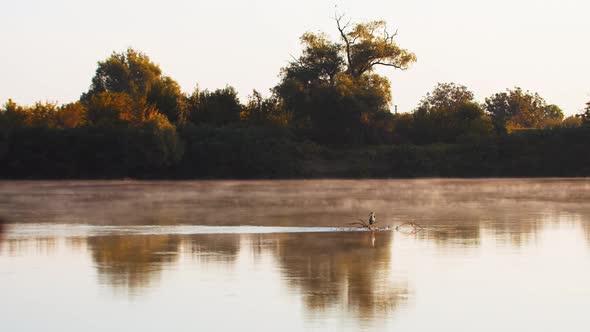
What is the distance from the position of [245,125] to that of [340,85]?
6393 millimetres

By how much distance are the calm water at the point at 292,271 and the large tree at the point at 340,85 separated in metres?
35.4

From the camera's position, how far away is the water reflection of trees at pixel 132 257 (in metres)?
11.9

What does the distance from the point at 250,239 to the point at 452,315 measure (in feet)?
24.6

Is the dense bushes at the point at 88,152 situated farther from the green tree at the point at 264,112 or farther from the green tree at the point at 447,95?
the green tree at the point at 447,95

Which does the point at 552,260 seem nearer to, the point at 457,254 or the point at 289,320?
the point at 457,254

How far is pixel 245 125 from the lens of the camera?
5812 cm

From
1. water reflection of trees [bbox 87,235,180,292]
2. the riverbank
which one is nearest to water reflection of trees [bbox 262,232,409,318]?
water reflection of trees [bbox 87,235,180,292]

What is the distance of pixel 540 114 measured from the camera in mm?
118500

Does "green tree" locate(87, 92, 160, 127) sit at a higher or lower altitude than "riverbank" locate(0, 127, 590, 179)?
higher

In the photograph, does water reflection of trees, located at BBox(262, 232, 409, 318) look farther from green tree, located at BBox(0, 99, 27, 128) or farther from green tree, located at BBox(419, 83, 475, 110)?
green tree, located at BBox(419, 83, 475, 110)

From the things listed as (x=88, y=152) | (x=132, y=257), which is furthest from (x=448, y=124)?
(x=132, y=257)

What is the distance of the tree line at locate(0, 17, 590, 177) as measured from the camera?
52.0 metres

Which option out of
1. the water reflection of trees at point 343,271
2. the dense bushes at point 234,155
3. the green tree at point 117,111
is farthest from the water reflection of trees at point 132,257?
the green tree at point 117,111

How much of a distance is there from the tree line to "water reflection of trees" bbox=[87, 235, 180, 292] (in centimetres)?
3502
